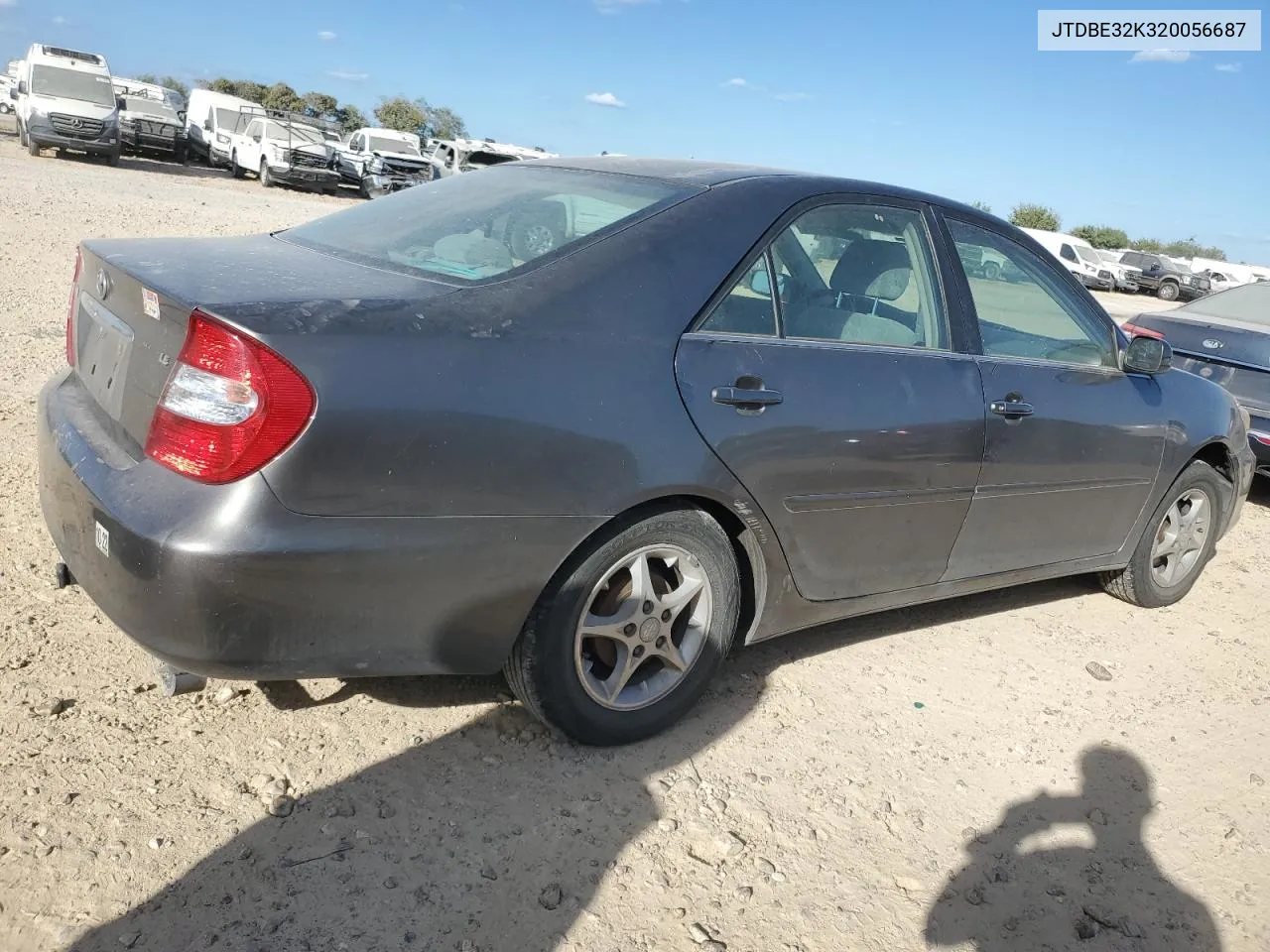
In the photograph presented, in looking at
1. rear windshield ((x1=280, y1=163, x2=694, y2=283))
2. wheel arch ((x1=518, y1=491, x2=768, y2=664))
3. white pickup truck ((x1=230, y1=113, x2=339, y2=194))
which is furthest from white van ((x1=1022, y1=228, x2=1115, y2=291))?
wheel arch ((x1=518, y1=491, x2=768, y2=664))

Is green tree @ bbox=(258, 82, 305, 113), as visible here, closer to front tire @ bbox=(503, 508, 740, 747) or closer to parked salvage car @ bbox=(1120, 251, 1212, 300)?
parked salvage car @ bbox=(1120, 251, 1212, 300)

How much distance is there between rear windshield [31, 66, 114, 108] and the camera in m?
24.1

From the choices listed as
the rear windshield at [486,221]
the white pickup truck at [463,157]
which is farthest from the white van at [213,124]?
the rear windshield at [486,221]

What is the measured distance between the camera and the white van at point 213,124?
98.5 feet

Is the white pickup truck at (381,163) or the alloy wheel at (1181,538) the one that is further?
the white pickup truck at (381,163)

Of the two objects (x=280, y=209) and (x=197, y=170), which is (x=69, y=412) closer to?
(x=280, y=209)

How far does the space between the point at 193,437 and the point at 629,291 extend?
1139 mm

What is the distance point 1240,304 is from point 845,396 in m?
6.38

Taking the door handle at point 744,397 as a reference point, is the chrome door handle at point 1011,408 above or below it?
above

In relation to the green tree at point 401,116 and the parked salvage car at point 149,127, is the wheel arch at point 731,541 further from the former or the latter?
the green tree at point 401,116

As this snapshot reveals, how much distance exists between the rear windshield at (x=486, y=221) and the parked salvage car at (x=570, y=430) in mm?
17

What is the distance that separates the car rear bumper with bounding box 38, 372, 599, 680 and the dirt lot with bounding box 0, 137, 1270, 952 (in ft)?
1.32

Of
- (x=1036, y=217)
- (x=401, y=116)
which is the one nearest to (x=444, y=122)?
(x=401, y=116)

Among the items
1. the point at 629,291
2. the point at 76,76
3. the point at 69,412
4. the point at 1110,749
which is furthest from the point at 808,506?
the point at 76,76
